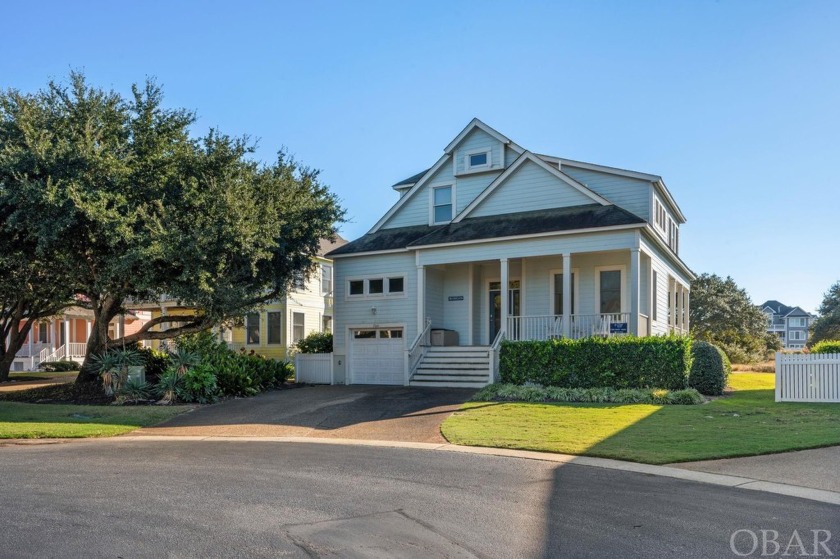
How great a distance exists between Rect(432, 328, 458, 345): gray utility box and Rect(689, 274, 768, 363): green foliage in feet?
86.0

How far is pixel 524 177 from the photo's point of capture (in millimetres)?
22641

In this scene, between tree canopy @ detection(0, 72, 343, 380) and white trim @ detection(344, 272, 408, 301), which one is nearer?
tree canopy @ detection(0, 72, 343, 380)

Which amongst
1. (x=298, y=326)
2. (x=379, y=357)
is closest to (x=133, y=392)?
(x=379, y=357)

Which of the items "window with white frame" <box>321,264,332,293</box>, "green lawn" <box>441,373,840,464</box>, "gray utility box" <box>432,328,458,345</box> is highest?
"window with white frame" <box>321,264,332,293</box>

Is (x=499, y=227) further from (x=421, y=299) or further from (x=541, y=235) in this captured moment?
(x=421, y=299)

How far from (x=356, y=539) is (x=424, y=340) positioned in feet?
54.5

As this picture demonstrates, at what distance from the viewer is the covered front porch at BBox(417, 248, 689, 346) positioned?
20.0m

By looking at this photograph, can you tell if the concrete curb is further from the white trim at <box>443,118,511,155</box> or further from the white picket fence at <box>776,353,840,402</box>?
the white trim at <box>443,118,511,155</box>

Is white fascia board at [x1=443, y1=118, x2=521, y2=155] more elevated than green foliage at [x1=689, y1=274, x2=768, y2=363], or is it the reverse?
white fascia board at [x1=443, y1=118, x2=521, y2=155]

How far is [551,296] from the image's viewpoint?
2238cm

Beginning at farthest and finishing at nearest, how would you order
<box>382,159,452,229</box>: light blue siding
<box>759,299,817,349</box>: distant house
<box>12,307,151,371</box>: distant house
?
1. <box>759,299,817,349</box>: distant house
2. <box>12,307,151,371</box>: distant house
3. <box>382,159,452,229</box>: light blue siding

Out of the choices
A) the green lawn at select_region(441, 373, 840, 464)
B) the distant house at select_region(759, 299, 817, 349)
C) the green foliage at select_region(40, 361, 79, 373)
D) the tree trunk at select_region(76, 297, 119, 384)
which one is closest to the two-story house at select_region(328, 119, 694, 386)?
the green lawn at select_region(441, 373, 840, 464)

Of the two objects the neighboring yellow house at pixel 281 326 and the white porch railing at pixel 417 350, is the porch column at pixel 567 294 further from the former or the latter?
the neighboring yellow house at pixel 281 326

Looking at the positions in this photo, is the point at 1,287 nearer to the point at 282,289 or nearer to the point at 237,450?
the point at 282,289
